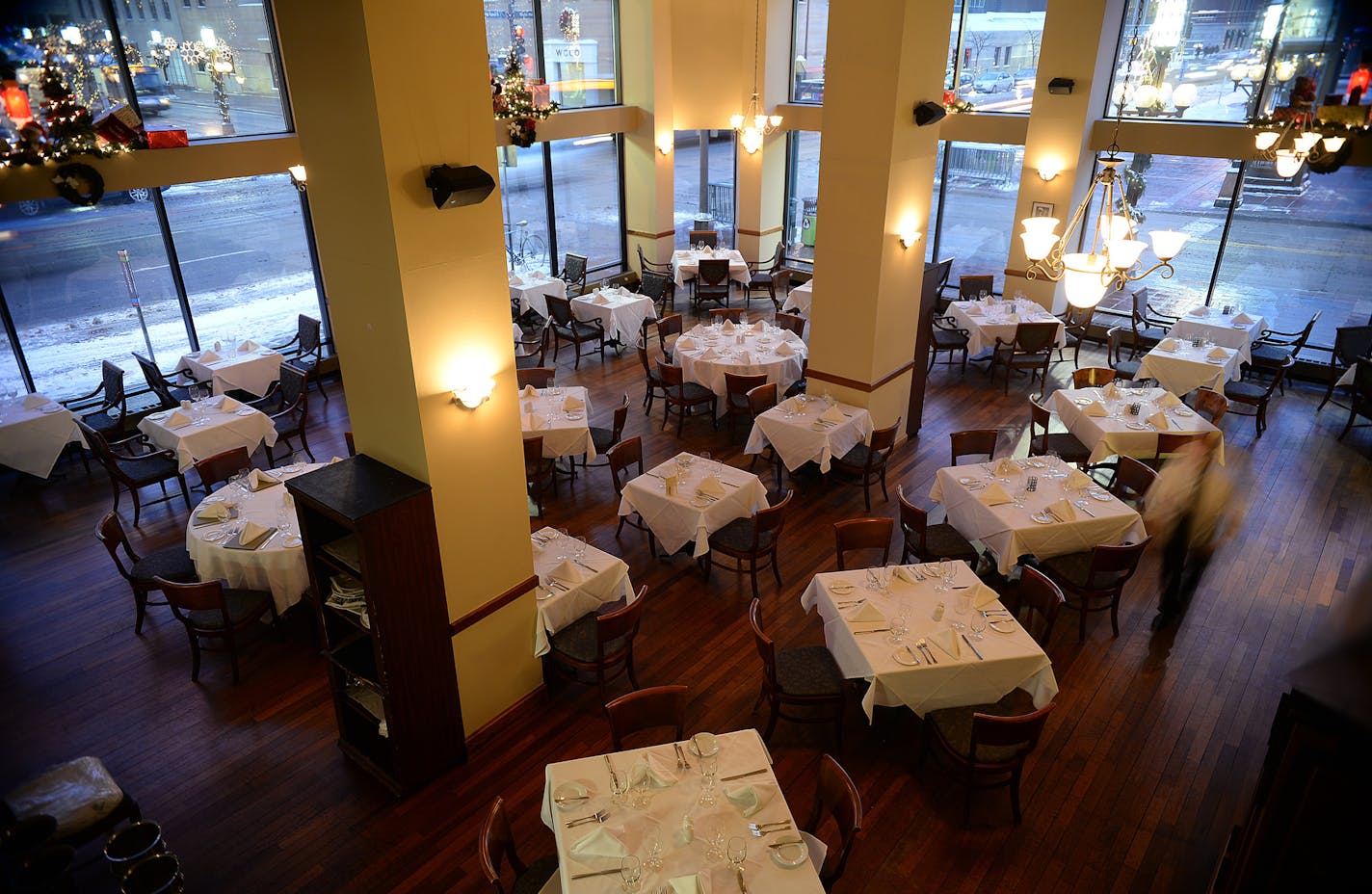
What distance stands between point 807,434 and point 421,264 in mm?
4774

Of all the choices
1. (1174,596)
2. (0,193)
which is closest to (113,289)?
(0,193)

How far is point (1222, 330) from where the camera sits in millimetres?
11062

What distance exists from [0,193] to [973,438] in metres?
9.75

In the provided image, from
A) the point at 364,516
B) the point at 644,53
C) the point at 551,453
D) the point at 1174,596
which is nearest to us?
the point at 364,516

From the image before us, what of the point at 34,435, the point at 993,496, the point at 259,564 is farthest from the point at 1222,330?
the point at 34,435

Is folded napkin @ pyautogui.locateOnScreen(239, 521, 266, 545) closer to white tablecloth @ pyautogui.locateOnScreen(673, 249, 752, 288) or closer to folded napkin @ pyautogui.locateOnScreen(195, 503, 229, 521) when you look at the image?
folded napkin @ pyautogui.locateOnScreen(195, 503, 229, 521)

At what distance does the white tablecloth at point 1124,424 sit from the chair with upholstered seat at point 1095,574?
2.04 metres

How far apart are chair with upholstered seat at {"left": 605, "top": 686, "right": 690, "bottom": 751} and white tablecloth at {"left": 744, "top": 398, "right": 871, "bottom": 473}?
3935 millimetres

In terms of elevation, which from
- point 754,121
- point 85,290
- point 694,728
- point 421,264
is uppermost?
point 754,121

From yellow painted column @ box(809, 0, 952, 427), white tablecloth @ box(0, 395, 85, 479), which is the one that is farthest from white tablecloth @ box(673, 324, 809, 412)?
white tablecloth @ box(0, 395, 85, 479)

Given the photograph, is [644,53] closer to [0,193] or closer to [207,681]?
[0,193]

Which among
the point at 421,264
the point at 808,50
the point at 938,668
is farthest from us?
the point at 808,50

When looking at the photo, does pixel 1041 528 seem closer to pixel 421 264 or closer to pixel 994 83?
pixel 421 264

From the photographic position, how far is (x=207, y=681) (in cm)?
620
